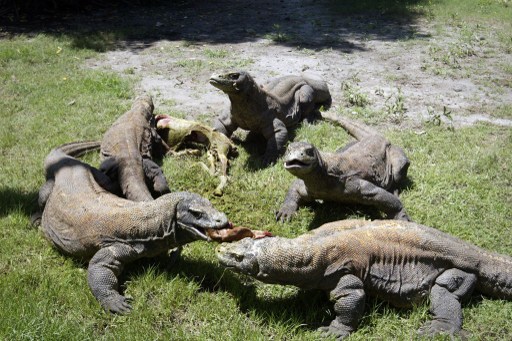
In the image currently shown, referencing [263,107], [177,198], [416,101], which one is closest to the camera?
[177,198]

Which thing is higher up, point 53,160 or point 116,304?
point 53,160

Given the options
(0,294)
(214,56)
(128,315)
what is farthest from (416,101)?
(0,294)

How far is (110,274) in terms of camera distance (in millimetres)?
4531

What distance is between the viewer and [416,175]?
6715 millimetres

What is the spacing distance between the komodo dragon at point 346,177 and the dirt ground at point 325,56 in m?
2.46

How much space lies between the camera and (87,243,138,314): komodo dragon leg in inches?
171

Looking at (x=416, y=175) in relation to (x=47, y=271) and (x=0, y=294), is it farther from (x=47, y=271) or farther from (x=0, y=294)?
(x=0, y=294)

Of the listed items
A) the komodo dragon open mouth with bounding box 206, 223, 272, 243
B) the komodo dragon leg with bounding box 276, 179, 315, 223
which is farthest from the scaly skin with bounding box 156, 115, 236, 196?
the komodo dragon open mouth with bounding box 206, 223, 272, 243

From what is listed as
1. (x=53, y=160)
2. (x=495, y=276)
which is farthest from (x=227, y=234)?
(x=53, y=160)

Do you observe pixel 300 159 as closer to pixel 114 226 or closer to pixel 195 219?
pixel 195 219

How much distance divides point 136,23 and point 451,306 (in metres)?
13.6

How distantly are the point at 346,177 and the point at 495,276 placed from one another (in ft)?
6.03

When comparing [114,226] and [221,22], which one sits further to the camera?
[221,22]

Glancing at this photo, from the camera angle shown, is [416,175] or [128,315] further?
[416,175]
